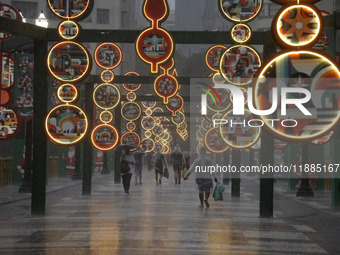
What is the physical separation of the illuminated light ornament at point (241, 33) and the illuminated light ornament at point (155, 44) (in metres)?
2.39

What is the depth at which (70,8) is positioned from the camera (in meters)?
18.0

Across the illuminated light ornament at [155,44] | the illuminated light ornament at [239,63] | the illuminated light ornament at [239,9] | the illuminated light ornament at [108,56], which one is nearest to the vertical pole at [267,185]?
the illuminated light ornament at [239,63]

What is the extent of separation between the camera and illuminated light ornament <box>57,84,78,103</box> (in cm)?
1856

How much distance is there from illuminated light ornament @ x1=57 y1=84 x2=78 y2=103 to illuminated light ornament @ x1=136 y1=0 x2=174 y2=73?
9.32ft

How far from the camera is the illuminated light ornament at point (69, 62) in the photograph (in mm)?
17984

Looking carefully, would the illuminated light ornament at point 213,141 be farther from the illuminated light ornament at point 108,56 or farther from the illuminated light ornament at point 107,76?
the illuminated light ornament at point 108,56

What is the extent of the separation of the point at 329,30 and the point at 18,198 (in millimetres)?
12820

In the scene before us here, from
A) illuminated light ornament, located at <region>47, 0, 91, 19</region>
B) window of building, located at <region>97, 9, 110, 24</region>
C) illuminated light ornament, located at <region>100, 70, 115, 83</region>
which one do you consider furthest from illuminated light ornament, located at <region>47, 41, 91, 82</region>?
window of building, located at <region>97, 9, 110, 24</region>

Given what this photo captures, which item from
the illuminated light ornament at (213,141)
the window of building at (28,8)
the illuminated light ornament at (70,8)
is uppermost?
the window of building at (28,8)

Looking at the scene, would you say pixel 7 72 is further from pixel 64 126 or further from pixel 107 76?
pixel 64 126

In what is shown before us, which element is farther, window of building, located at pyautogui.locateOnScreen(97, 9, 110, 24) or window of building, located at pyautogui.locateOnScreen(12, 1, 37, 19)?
window of building, located at pyautogui.locateOnScreen(97, 9, 110, 24)

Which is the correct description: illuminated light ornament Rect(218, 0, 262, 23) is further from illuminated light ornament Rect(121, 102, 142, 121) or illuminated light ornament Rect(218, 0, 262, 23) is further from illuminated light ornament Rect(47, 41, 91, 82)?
illuminated light ornament Rect(121, 102, 142, 121)

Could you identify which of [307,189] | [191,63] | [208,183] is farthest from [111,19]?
[208,183]

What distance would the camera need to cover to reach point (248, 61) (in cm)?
1886
